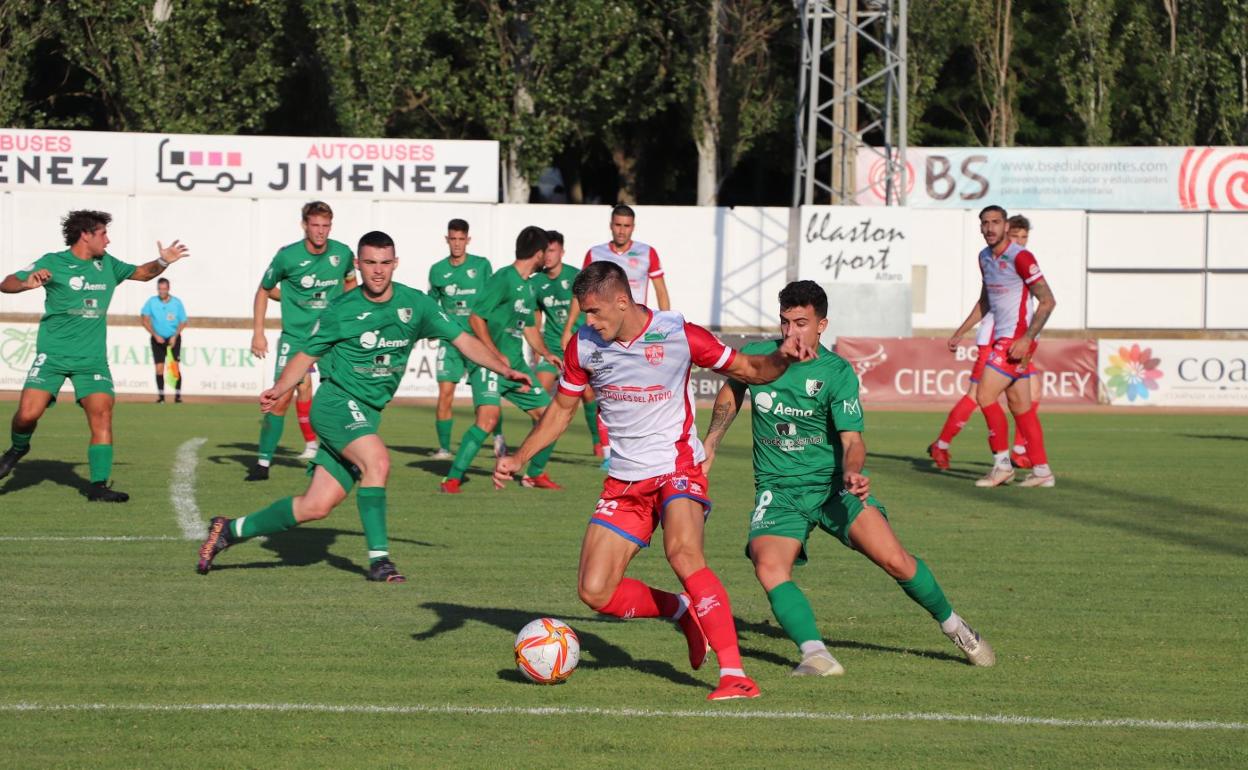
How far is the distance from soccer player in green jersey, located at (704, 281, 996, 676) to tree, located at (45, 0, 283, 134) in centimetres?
3190

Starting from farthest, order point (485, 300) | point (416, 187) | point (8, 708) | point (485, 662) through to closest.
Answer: point (416, 187) → point (485, 300) → point (485, 662) → point (8, 708)

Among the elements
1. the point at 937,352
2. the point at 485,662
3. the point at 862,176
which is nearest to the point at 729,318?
the point at 862,176

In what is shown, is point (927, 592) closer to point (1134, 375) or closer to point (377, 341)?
point (377, 341)

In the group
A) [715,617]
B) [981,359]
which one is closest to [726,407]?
[715,617]

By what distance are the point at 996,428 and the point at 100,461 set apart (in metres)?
7.78

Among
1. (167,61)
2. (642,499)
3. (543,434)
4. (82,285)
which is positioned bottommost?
(642,499)

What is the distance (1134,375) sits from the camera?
26422mm

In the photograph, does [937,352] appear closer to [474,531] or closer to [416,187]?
[416,187]

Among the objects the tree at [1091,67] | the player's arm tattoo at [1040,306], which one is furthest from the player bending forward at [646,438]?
the tree at [1091,67]

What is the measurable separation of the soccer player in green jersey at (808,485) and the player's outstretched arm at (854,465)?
0.04 feet

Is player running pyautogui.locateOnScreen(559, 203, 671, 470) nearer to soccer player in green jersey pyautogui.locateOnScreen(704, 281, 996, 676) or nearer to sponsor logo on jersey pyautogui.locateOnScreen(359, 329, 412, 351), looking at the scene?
sponsor logo on jersey pyautogui.locateOnScreen(359, 329, 412, 351)

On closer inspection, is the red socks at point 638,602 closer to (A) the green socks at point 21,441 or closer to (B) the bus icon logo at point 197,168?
(A) the green socks at point 21,441

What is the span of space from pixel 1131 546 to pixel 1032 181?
2449cm

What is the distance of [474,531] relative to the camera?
1125 centimetres
